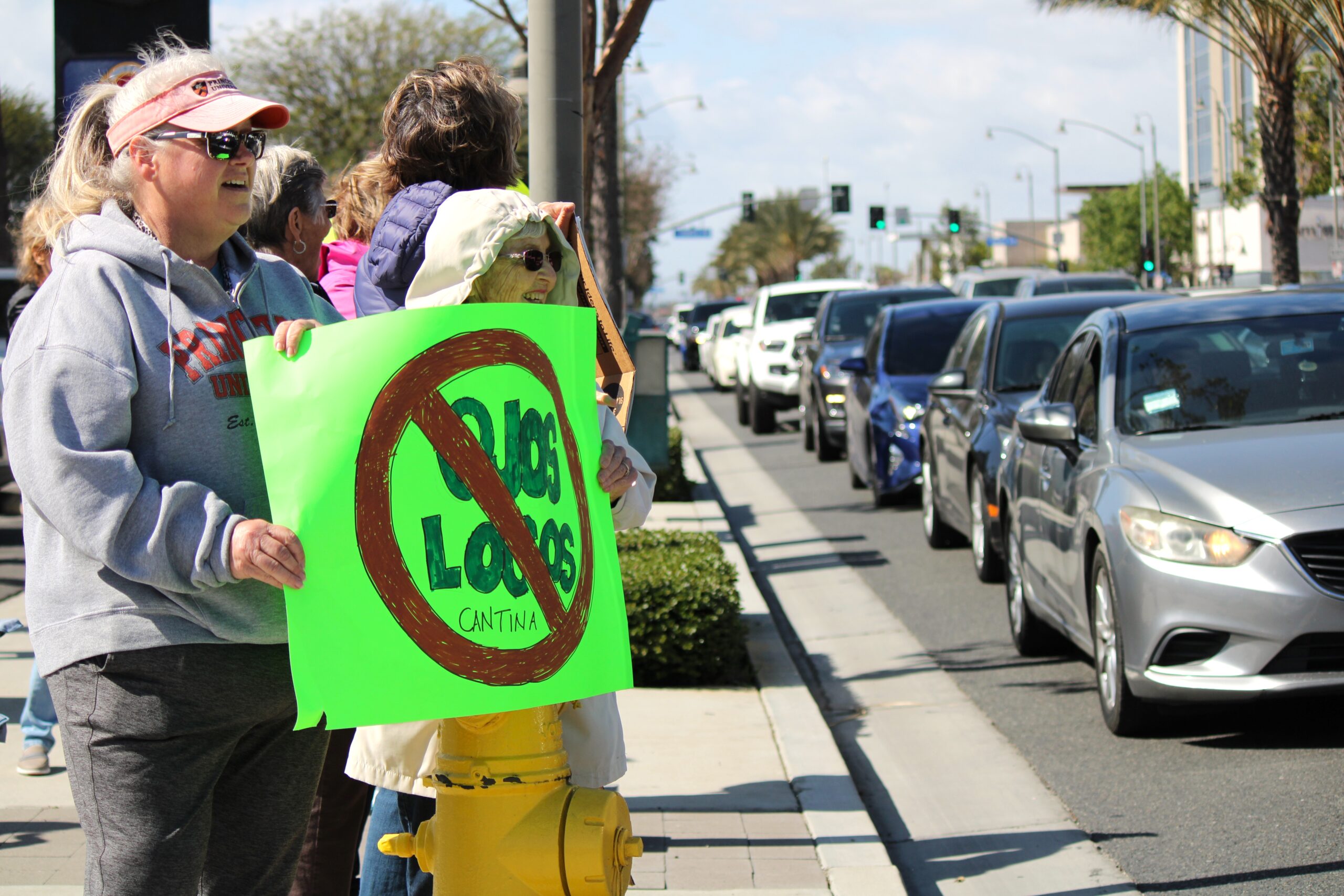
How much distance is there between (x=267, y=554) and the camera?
8.00ft

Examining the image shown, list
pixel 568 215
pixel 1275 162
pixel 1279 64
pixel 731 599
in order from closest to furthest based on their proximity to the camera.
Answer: pixel 568 215
pixel 731 599
pixel 1279 64
pixel 1275 162

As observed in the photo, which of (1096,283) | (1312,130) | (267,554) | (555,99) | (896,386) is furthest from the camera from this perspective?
(1312,130)

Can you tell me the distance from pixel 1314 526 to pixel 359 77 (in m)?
41.0

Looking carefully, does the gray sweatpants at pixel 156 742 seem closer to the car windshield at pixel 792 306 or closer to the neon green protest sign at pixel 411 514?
the neon green protest sign at pixel 411 514

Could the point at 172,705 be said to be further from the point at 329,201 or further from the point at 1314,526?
the point at 1314,526

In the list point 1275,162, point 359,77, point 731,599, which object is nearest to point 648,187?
point 359,77

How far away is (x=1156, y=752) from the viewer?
585 cm

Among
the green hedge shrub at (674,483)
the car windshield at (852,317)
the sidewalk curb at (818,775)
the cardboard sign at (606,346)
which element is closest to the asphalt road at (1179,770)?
the sidewalk curb at (818,775)

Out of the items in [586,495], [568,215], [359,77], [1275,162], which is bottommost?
[586,495]

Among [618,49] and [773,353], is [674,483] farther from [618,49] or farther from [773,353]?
[773,353]

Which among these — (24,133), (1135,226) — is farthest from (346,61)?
(1135,226)

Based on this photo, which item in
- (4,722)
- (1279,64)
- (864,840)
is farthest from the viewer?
(1279,64)

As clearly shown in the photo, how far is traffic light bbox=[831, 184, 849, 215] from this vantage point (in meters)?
55.3

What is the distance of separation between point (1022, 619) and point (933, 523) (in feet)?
12.0
